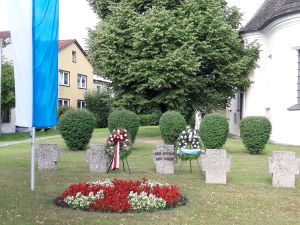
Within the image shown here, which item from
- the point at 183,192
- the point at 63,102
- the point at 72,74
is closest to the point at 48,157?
the point at 183,192

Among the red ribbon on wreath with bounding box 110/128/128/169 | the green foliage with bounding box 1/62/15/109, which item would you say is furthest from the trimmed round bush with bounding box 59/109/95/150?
the green foliage with bounding box 1/62/15/109

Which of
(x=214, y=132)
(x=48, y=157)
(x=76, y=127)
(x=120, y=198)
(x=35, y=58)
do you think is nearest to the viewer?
(x=120, y=198)

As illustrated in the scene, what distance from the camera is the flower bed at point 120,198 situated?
902cm

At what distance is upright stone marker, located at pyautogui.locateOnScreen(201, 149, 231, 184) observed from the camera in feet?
41.2

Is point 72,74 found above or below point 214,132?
above

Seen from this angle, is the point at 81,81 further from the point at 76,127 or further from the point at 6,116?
the point at 76,127

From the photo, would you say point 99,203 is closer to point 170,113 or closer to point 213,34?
point 170,113

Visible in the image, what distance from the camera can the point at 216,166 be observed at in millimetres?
12617

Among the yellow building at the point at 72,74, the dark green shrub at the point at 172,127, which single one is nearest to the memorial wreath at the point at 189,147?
the dark green shrub at the point at 172,127

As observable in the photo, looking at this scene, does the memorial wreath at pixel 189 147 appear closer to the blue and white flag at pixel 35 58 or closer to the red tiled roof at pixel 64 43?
the blue and white flag at pixel 35 58

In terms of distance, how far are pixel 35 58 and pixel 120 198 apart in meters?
4.14

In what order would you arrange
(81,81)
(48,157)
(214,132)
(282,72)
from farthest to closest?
(81,81) → (282,72) → (214,132) → (48,157)

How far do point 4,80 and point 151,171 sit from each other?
74.9 feet

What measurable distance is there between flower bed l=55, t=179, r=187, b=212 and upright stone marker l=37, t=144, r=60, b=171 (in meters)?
4.86
